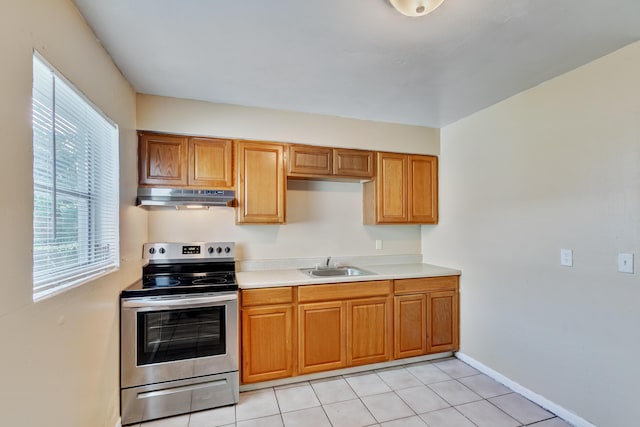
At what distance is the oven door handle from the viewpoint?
2.17 m

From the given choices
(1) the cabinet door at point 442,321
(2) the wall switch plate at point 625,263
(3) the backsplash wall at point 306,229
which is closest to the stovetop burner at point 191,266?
(3) the backsplash wall at point 306,229

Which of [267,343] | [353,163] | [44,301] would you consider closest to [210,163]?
[353,163]

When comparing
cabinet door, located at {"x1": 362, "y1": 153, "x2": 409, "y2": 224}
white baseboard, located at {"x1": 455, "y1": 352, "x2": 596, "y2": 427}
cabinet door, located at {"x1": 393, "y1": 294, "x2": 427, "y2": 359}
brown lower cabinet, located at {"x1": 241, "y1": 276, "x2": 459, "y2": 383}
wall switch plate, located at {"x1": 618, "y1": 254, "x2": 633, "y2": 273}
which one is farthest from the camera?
cabinet door, located at {"x1": 362, "y1": 153, "x2": 409, "y2": 224}

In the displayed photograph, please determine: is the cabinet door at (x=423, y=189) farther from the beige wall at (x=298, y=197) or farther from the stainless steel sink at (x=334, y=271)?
the stainless steel sink at (x=334, y=271)

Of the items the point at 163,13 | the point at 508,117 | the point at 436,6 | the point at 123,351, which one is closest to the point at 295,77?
the point at 163,13

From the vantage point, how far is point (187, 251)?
9.34 ft

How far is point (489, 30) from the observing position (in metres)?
1.70

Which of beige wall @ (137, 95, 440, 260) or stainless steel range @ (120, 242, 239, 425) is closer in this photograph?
stainless steel range @ (120, 242, 239, 425)

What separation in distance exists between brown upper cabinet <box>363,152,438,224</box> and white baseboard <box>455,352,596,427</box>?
1431 millimetres

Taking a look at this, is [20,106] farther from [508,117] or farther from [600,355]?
[600,355]

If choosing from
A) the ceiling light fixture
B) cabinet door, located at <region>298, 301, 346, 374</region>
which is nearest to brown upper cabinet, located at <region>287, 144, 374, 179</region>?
cabinet door, located at <region>298, 301, 346, 374</region>

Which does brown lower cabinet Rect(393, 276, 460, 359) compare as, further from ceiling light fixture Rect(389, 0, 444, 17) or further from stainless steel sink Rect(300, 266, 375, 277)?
ceiling light fixture Rect(389, 0, 444, 17)

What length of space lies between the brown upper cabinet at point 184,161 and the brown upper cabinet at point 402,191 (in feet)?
4.84

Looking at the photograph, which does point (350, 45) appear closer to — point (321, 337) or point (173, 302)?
point (173, 302)
